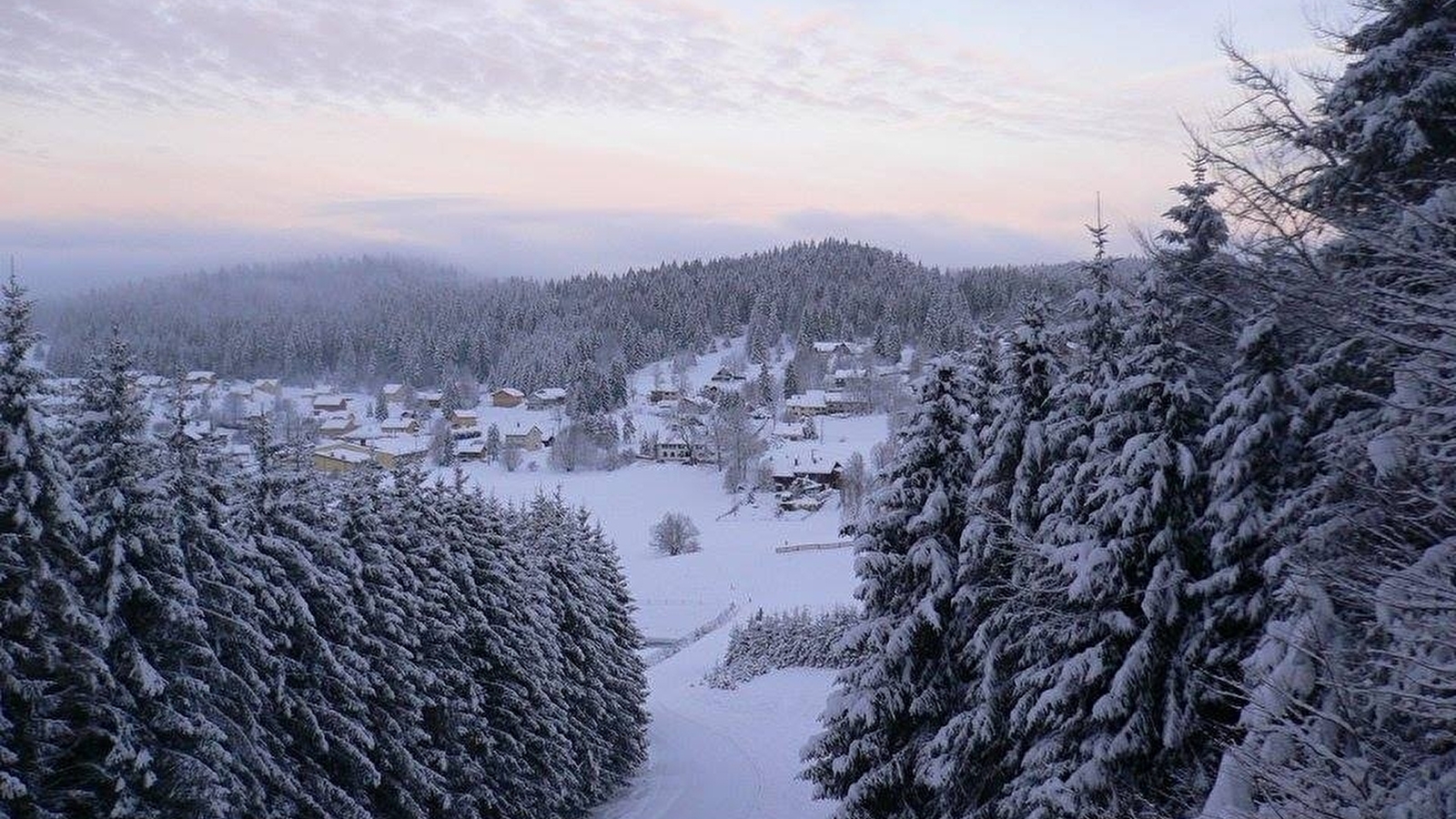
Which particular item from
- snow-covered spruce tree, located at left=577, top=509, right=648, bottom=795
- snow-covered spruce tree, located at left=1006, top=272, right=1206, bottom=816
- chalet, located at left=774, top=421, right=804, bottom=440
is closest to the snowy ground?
snow-covered spruce tree, located at left=577, top=509, right=648, bottom=795

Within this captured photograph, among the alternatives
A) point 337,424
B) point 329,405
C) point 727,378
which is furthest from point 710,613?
point 329,405

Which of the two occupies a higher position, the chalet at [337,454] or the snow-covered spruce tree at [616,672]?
the snow-covered spruce tree at [616,672]

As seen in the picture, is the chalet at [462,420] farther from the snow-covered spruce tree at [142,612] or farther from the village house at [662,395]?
the snow-covered spruce tree at [142,612]

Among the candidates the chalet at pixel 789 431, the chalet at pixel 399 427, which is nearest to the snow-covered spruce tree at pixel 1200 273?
the chalet at pixel 789 431

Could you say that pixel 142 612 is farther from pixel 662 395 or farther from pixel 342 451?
pixel 662 395

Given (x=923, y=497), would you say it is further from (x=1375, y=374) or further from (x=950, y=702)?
(x=1375, y=374)

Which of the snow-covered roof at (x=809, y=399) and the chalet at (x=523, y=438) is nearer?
the chalet at (x=523, y=438)

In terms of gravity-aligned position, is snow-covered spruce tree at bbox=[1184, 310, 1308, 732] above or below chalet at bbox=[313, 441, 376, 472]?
above

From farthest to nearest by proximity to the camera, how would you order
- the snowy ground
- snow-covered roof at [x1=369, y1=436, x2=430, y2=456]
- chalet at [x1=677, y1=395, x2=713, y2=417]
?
chalet at [x1=677, y1=395, x2=713, y2=417] → snow-covered roof at [x1=369, y1=436, x2=430, y2=456] → the snowy ground

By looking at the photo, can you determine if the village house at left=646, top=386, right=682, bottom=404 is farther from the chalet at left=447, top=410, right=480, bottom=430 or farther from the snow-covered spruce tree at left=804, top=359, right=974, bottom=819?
the snow-covered spruce tree at left=804, top=359, right=974, bottom=819
